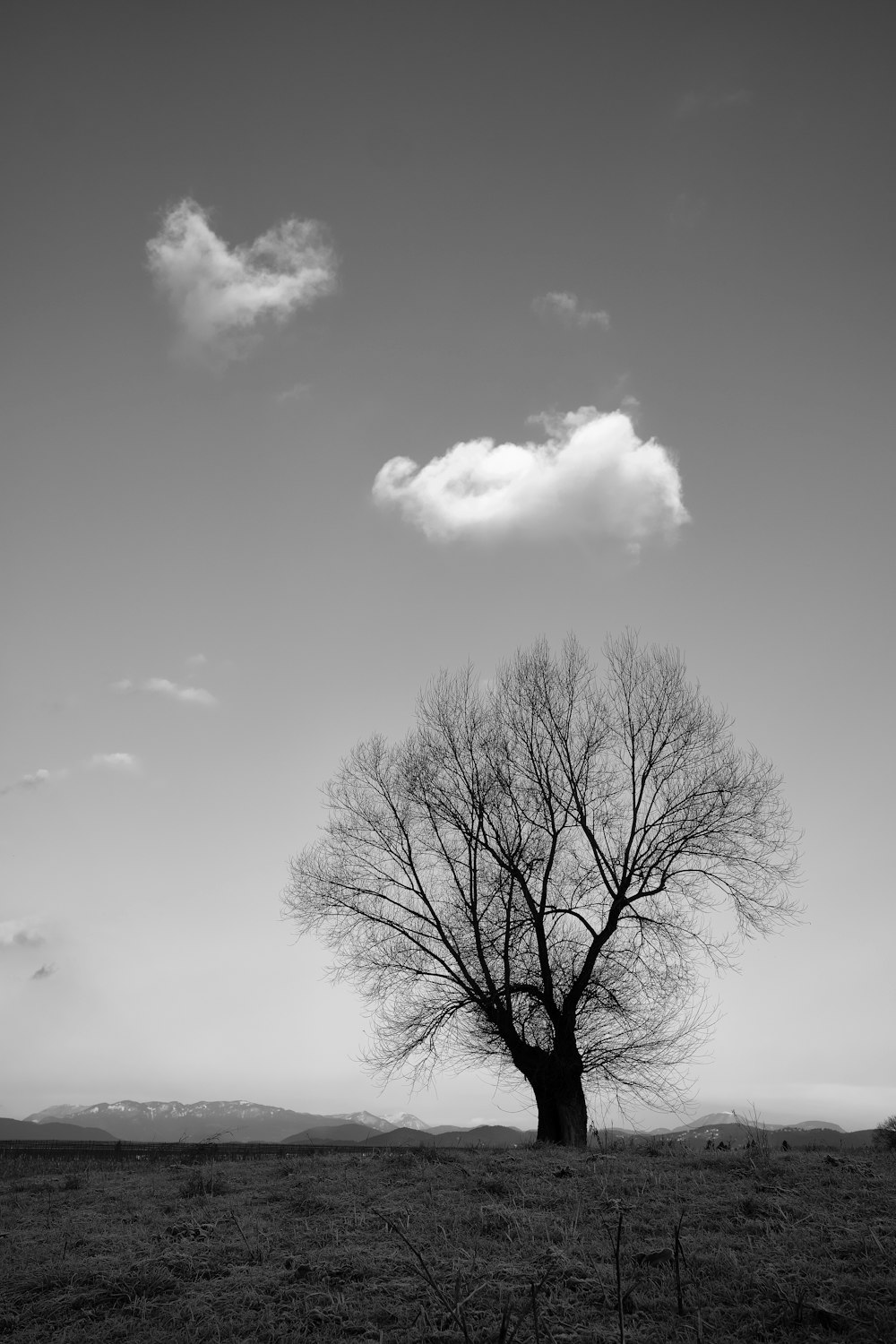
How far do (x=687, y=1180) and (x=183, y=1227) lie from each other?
444 cm

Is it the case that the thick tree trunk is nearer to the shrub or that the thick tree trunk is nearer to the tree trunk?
the tree trunk

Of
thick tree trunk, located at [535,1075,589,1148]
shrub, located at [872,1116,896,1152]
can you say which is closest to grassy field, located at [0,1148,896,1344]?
shrub, located at [872,1116,896,1152]

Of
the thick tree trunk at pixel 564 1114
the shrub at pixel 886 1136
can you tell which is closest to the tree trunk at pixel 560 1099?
the thick tree trunk at pixel 564 1114

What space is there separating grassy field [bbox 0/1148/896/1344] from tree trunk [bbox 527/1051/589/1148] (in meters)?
6.62

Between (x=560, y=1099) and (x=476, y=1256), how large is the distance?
34.7 feet

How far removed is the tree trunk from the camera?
47.7 ft

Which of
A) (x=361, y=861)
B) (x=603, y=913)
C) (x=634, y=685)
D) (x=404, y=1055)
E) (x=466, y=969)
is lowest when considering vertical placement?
(x=404, y=1055)

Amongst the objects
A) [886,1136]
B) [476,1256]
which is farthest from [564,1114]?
[476,1256]

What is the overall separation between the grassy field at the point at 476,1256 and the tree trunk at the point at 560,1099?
662 cm

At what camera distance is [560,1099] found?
14734 mm

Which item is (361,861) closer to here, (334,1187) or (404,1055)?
(404,1055)

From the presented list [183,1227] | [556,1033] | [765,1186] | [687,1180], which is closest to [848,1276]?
[765,1186]

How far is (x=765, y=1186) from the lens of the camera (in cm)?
685

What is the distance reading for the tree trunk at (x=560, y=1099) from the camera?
14531 mm
